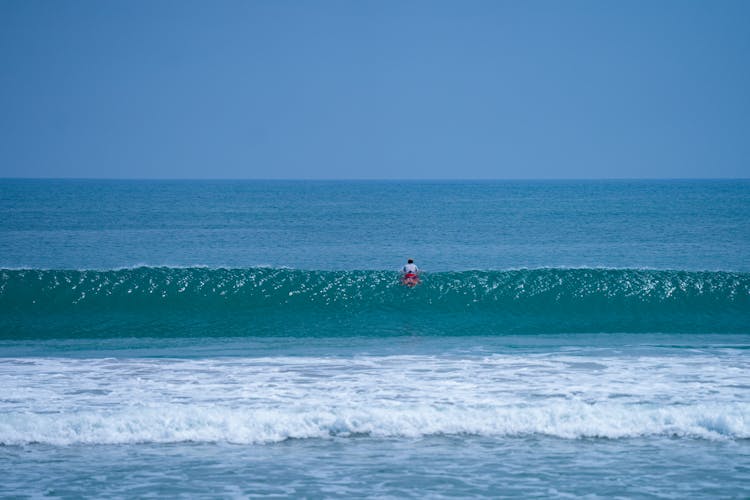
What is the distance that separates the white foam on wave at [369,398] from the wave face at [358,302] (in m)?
4.50

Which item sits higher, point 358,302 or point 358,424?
point 358,302

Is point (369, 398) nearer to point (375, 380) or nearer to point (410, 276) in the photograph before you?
point (375, 380)

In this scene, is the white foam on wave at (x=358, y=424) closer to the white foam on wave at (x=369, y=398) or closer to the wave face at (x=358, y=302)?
the white foam on wave at (x=369, y=398)

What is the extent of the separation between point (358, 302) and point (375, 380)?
915 cm

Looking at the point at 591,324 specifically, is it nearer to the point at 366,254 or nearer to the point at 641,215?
the point at 366,254

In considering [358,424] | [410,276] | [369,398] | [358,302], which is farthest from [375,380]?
[410,276]

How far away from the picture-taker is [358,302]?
23.0 metres

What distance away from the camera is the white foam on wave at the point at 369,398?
1098cm

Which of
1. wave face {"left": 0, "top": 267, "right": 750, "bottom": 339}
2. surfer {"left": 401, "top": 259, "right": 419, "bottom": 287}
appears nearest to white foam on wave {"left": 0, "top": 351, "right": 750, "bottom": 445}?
wave face {"left": 0, "top": 267, "right": 750, "bottom": 339}

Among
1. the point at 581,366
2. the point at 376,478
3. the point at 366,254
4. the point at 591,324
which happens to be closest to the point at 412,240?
the point at 366,254

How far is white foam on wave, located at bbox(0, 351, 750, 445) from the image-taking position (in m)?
11.0

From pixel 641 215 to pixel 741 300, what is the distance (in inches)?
1709

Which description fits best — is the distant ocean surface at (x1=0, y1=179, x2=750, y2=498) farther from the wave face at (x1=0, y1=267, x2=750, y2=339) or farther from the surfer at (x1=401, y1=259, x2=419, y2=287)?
the surfer at (x1=401, y1=259, x2=419, y2=287)

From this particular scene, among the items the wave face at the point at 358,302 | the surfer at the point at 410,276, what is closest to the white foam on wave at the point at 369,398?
the wave face at the point at 358,302
